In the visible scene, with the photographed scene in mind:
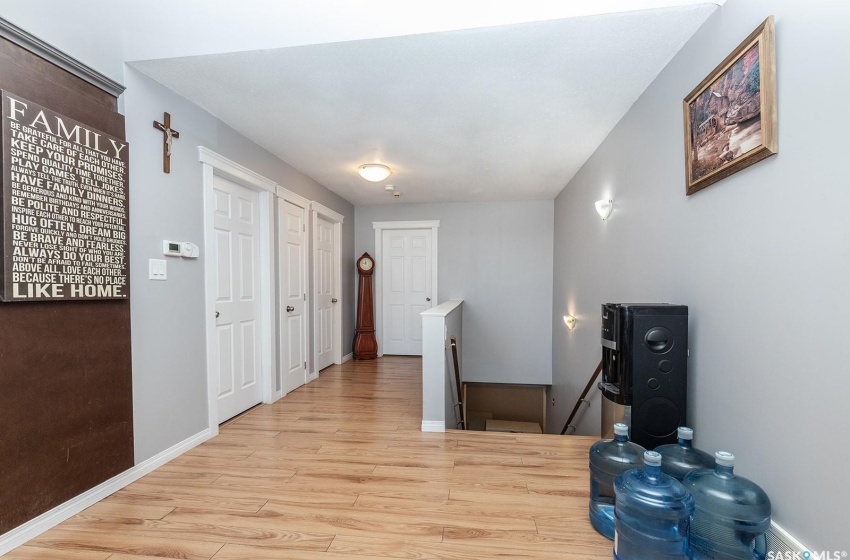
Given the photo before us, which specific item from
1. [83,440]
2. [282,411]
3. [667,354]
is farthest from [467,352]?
[83,440]

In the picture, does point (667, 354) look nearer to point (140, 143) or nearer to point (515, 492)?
point (515, 492)

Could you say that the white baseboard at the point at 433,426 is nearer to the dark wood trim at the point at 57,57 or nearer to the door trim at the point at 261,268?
the door trim at the point at 261,268

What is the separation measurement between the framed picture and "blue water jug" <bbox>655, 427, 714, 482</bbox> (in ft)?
3.77

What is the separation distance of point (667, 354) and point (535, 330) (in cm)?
399

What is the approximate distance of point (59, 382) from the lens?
1806 mm

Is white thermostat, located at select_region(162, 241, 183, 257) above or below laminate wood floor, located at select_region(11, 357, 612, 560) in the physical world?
above

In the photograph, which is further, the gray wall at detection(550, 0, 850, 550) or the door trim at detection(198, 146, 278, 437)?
the door trim at detection(198, 146, 278, 437)

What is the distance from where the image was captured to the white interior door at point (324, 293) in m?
4.74

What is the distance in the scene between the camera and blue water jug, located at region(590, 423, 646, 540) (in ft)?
5.42

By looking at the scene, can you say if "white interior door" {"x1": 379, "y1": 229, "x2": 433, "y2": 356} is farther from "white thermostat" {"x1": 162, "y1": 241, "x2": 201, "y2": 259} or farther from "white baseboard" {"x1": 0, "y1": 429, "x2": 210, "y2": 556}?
"white baseboard" {"x1": 0, "y1": 429, "x2": 210, "y2": 556}

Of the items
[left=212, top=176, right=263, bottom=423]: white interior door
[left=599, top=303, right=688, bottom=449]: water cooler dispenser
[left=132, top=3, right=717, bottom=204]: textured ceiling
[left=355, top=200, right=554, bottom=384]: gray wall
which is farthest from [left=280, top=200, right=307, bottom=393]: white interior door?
[left=599, top=303, right=688, bottom=449]: water cooler dispenser

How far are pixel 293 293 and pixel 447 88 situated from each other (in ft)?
8.86

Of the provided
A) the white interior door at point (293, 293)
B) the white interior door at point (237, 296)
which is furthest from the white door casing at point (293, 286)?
the white interior door at point (237, 296)

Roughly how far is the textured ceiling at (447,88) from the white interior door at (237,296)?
627 mm
